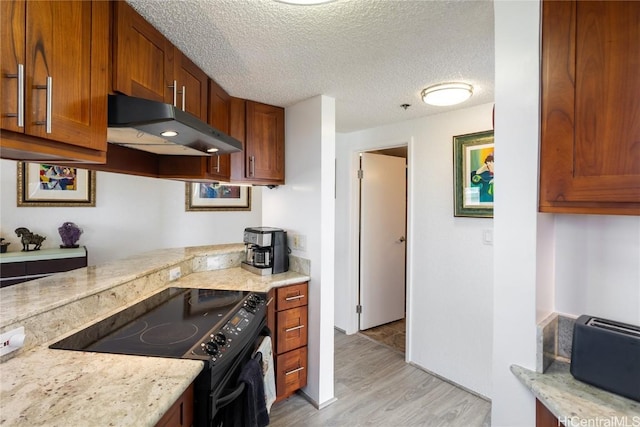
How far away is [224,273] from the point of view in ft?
8.00

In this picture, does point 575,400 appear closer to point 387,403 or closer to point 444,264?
point 387,403

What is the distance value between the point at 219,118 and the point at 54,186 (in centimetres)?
221

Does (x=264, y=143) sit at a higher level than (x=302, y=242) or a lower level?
higher

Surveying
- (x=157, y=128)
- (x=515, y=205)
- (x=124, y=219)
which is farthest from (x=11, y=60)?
(x=124, y=219)

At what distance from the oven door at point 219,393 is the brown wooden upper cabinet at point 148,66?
3.79ft

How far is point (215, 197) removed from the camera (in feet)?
14.1

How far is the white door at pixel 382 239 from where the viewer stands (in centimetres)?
357

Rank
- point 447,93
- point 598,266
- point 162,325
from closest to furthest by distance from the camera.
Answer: point 598,266 → point 162,325 → point 447,93

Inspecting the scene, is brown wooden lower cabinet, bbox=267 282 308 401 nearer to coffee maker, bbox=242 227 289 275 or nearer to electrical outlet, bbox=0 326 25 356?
coffee maker, bbox=242 227 289 275

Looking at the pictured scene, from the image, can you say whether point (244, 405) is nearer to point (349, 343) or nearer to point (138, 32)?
point (138, 32)

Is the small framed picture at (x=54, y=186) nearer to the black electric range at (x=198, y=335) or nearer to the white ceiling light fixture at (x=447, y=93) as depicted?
the black electric range at (x=198, y=335)

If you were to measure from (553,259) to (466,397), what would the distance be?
5.47ft

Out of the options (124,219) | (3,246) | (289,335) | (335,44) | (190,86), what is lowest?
(289,335)

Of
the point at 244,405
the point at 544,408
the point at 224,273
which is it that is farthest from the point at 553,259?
the point at 224,273
